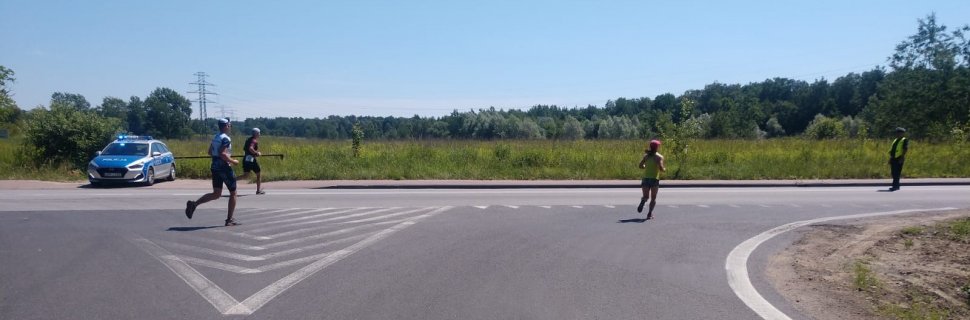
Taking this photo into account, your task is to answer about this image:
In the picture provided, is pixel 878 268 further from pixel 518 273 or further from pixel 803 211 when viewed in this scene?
pixel 803 211

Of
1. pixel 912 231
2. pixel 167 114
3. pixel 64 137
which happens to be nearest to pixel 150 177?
pixel 64 137

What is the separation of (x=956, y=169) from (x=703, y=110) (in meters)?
93.5

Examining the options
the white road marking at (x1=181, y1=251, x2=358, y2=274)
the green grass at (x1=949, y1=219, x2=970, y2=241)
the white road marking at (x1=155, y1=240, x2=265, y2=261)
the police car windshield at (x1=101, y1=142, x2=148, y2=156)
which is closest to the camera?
the white road marking at (x1=181, y1=251, x2=358, y2=274)

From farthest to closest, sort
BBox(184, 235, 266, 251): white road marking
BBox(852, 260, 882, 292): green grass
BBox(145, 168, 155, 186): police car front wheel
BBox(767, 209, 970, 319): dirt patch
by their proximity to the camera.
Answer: BBox(145, 168, 155, 186): police car front wheel
BBox(184, 235, 266, 251): white road marking
BBox(852, 260, 882, 292): green grass
BBox(767, 209, 970, 319): dirt patch

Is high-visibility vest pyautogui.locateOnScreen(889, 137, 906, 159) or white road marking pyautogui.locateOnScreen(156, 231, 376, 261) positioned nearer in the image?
white road marking pyautogui.locateOnScreen(156, 231, 376, 261)

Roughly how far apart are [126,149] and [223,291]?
16.6 metres

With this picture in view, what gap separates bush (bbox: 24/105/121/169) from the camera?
2475cm

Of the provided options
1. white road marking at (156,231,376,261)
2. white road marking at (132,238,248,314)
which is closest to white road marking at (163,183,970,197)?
white road marking at (156,231,376,261)

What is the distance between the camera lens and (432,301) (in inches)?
232

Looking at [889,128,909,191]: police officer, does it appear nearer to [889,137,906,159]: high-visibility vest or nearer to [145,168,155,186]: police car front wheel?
[889,137,906,159]: high-visibility vest

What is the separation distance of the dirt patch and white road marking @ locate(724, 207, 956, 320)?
283 mm

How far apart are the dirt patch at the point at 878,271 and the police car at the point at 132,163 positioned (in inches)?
687

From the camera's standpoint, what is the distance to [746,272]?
24.3 ft

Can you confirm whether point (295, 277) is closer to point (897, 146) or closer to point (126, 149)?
point (126, 149)
